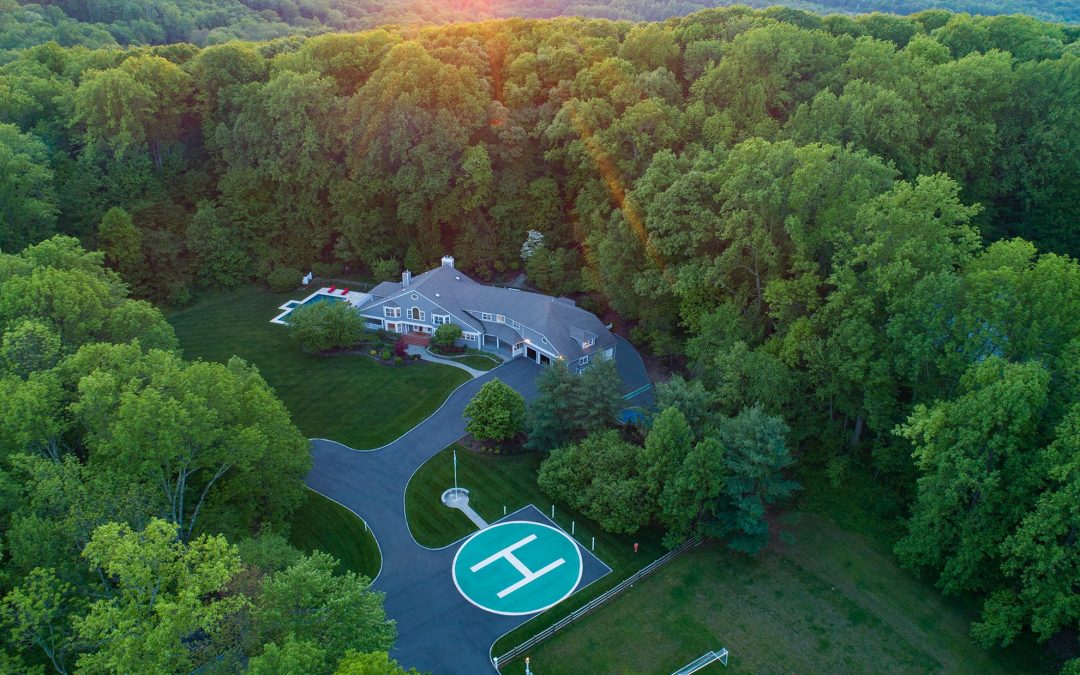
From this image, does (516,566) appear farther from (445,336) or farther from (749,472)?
(445,336)

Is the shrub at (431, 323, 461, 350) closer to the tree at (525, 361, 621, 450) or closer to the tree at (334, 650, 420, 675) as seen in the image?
the tree at (525, 361, 621, 450)

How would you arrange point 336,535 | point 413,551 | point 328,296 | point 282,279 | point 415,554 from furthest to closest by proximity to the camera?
point 282,279 < point 328,296 < point 336,535 < point 413,551 < point 415,554

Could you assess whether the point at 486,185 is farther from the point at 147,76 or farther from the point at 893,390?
the point at 893,390

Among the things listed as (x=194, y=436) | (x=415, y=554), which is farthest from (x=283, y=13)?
(x=415, y=554)

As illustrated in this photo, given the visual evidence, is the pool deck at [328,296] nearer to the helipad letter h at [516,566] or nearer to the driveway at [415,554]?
the driveway at [415,554]

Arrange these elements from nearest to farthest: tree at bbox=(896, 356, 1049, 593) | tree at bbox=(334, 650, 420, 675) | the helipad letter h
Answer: tree at bbox=(334, 650, 420, 675) → tree at bbox=(896, 356, 1049, 593) → the helipad letter h

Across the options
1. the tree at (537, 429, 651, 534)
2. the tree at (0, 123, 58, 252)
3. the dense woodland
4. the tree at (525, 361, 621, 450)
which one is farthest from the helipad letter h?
the tree at (0, 123, 58, 252)
